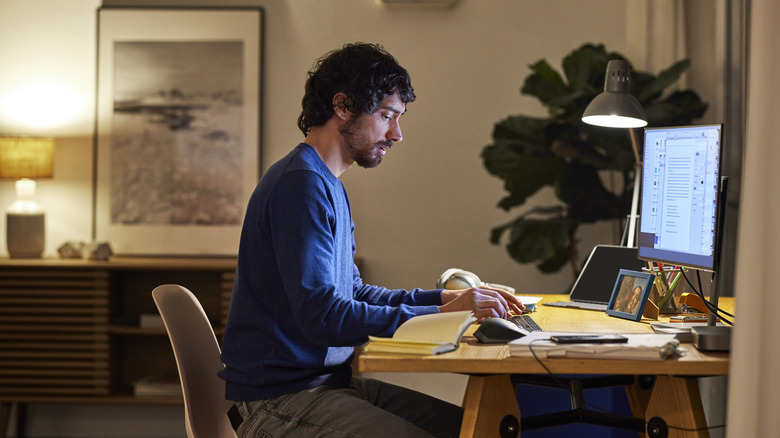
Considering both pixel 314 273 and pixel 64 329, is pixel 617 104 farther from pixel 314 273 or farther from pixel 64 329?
pixel 64 329

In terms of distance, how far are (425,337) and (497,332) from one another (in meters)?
0.18

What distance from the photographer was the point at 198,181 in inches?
171

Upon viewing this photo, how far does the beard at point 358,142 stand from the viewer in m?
2.01

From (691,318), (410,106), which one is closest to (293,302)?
(691,318)

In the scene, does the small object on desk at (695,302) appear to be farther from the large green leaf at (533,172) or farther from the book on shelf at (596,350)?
the large green leaf at (533,172)

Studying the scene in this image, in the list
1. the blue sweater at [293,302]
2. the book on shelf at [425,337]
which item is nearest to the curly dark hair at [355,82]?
the blue sweater at [293,302]

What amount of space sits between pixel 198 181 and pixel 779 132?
3477 millimetres

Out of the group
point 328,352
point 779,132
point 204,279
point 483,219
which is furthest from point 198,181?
point 779,132

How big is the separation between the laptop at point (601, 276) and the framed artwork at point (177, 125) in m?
2.28

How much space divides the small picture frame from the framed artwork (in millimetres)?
2562

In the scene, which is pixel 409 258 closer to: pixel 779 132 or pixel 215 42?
pixel 215 42

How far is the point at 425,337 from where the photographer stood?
1586 mm

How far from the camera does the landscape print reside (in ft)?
14.2

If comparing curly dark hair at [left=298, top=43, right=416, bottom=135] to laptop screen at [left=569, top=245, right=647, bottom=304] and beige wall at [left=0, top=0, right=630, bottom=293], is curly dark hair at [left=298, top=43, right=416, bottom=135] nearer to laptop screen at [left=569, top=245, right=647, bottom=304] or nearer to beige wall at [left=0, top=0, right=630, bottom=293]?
laptop screen at [left=569, top=245, right=647, bottom=304]
